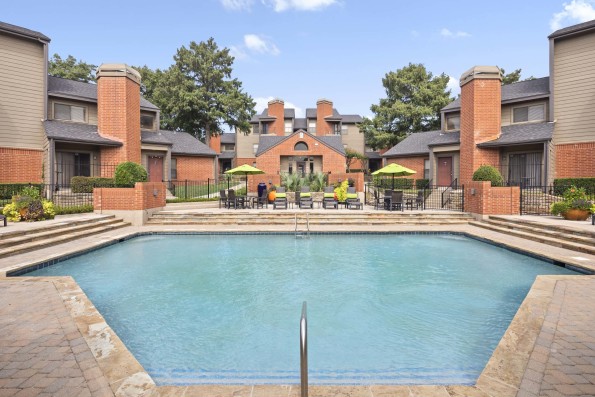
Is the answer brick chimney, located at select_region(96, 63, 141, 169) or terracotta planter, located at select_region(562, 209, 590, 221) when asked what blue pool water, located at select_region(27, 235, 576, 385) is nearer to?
terracotta planter, located at select_region(562, 209, 590, 221)

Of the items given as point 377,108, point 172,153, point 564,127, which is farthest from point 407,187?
point 172,153

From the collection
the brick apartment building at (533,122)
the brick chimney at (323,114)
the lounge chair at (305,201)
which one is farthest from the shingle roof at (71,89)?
the brick chimney at (323,114)

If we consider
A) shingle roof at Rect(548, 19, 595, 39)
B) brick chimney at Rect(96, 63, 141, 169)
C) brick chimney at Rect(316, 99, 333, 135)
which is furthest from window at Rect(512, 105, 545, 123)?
brick chimney at Rect(316, 99, 333, 135)

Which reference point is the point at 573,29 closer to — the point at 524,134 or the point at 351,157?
the point at 524,134

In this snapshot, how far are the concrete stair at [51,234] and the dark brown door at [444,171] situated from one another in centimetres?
2298

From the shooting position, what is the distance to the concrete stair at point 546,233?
30.5 feet

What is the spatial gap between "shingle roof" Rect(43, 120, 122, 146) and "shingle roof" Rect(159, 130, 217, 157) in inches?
273

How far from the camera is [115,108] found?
2222 cm

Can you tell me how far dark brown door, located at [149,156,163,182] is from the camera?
27.0 meters

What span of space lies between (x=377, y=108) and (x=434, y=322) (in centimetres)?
3777

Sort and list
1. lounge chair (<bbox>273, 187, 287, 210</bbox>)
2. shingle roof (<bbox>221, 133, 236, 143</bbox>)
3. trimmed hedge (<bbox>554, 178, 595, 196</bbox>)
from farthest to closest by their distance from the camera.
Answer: shingle roof (<bbox>221, 133, 236, 143</bbox>), lounge chair (<bbox>273, 187, 287, 210</bbox>), trimmed hedge (<bbox>554, 178, 595, 196</bbox>)

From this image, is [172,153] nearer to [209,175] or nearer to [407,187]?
[209,175]

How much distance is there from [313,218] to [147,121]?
2019 cm

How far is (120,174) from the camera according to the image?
15.9 m
